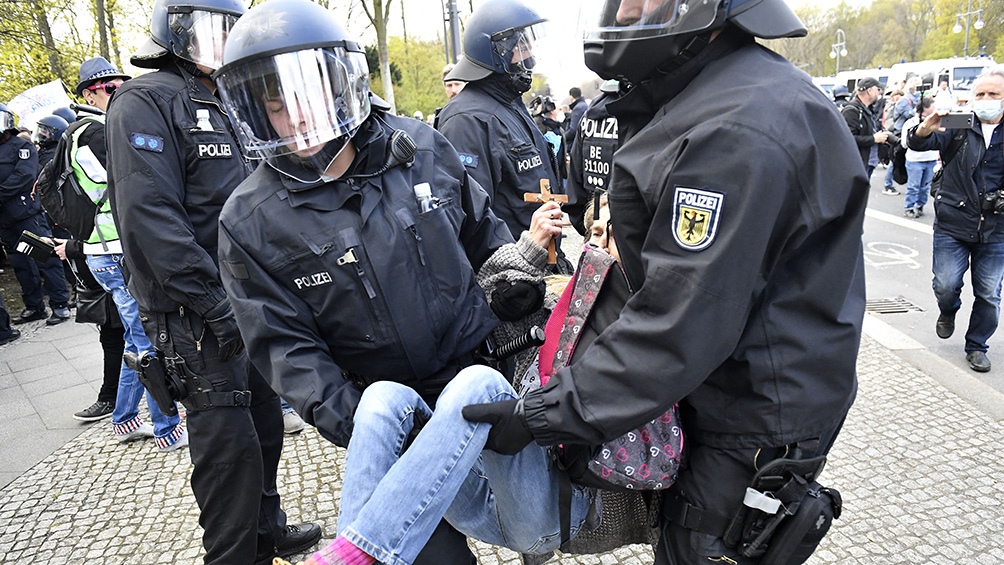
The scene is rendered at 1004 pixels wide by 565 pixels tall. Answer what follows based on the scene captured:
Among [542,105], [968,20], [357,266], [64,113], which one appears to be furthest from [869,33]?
[357,266]

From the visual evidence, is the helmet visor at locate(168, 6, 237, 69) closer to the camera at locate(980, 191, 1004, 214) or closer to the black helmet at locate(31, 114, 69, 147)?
the camera at locate(980, 191, 1004, 214)

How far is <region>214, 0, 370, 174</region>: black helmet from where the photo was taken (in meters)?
1.81

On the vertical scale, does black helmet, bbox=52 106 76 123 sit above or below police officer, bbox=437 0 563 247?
below

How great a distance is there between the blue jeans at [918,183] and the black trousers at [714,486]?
982 centimetres

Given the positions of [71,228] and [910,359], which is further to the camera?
[910,359]

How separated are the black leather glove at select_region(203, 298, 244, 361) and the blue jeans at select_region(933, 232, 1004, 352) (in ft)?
16.4

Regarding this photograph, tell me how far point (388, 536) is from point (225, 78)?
4.36 ft

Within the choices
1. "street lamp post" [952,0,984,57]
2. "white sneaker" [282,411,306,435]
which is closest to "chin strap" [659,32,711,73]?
"white sneaker" [282,411,306,435]

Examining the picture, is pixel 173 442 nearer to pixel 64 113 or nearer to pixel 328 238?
pixel 328 238

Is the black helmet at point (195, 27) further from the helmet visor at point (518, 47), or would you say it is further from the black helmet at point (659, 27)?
the black helmet at point (659, 27)

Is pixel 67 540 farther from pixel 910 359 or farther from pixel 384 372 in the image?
pixel 910 359

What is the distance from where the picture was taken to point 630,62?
4.83 feet

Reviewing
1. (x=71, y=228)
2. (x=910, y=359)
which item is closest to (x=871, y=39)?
(x=910, y=359)

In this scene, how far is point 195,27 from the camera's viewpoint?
2.75 meters
